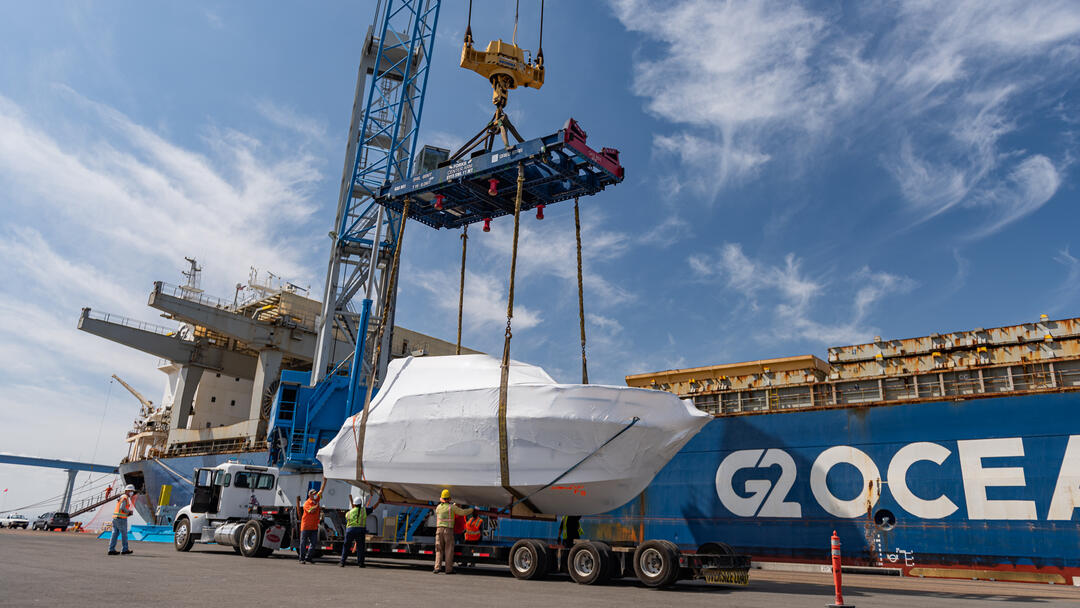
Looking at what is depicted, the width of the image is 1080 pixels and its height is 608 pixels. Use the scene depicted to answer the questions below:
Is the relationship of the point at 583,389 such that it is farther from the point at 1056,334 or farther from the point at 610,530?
the point at 1056,334

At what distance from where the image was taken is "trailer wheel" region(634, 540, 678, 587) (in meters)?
10.2

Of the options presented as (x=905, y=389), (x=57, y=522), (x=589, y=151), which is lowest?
(x=57, y=522)

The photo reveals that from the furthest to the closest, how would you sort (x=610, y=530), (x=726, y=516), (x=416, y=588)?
(x=610, y=530)
(x=726, y=516)
(x=416, y=588)

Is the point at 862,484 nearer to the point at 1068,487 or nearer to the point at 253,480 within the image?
the point at 1068,487

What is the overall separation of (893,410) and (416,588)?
12933 millimetres

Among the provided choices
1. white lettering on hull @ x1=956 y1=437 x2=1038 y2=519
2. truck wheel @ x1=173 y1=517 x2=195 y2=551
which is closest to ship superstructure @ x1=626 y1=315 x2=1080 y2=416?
white lettering on hull @ x1=956 y1=437 x2=1038 y2=519

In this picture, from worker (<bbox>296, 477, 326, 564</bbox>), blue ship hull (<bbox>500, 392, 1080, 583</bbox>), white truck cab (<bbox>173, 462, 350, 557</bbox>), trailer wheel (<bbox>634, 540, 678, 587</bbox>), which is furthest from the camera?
white truck cab (<bbox>173, 462, 350, 557</bbox>)

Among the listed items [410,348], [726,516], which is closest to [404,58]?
[410,348]

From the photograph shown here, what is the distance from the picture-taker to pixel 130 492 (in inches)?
580

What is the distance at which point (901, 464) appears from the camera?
15734mm

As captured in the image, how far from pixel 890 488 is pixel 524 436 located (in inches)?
398

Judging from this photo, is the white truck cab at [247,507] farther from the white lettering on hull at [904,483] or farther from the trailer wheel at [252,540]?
the white lettering on hull at [904,483]

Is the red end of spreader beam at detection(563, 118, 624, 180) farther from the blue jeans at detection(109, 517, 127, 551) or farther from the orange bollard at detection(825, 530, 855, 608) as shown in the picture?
the blue jeans at detection(109, 517, 127, 551)

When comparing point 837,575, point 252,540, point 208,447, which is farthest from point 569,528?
point 208,447
